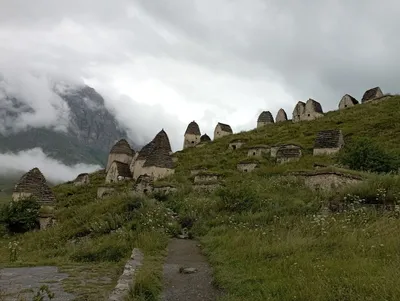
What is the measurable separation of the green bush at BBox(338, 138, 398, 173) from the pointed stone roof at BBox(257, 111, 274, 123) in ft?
166

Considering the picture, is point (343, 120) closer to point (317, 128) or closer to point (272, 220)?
point (317, 128)

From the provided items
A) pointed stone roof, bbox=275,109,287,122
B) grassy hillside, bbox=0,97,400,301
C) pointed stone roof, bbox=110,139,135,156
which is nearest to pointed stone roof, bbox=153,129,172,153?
pointed stone roof, bbox=110,139,135,156

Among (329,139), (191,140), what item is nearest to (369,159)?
(329,139)

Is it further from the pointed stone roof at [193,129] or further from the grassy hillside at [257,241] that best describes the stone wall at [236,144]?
the grassy hillside at [257,241]

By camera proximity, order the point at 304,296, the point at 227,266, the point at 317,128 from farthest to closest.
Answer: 1. the point at 317,128
2. the point at 227,266
3. the point at 304,296

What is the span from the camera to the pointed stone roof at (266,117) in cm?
7638

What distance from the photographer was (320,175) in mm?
19281

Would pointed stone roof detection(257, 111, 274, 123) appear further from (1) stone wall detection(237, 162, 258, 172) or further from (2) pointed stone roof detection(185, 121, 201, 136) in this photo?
(1) stone wall detection(237, 162, 258, 172)

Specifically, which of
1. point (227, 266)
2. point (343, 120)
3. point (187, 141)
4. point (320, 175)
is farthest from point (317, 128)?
point (227, 266)

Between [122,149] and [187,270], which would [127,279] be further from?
[122,149]

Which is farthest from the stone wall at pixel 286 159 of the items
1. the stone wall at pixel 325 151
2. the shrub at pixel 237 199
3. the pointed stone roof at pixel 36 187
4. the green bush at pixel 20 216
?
the green bush at pixel 20 216

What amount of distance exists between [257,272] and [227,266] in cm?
128

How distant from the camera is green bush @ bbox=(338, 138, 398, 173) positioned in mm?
23812

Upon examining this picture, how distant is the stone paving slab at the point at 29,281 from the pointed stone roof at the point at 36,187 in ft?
56.3
